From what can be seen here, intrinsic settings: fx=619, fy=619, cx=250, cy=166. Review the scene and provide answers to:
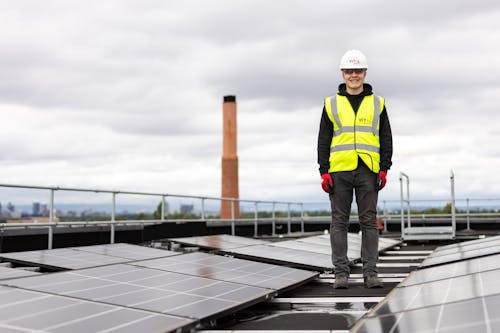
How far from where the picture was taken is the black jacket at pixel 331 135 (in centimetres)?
493

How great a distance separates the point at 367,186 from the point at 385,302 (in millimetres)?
1661

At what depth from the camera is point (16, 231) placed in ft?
28.9

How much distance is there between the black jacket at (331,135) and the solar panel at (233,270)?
882 mm

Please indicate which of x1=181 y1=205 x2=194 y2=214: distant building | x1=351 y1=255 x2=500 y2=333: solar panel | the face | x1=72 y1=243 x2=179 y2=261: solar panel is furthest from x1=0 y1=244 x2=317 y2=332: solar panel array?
x1=181 y1=205 x2=194 y2=214: distant building

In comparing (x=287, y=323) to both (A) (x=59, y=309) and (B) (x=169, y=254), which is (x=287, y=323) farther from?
(B) (x=169, y=254)

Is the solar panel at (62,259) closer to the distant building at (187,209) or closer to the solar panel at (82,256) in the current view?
the solar panel at (82,256)

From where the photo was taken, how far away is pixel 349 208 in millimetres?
4980

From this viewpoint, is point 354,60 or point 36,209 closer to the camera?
point 354,60

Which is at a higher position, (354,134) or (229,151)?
(229,151)

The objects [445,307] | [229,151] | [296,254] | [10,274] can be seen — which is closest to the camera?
[445,307]

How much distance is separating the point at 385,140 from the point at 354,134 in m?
0.30

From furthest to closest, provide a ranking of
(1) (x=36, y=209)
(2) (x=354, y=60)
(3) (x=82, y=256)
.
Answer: (1) (x=36, y=209), (3) (x=82, y=256), (2) (x=354, y=60)

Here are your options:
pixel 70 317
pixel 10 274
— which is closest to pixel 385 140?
pixel 10 274

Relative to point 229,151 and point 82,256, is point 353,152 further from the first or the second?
point 229,151
